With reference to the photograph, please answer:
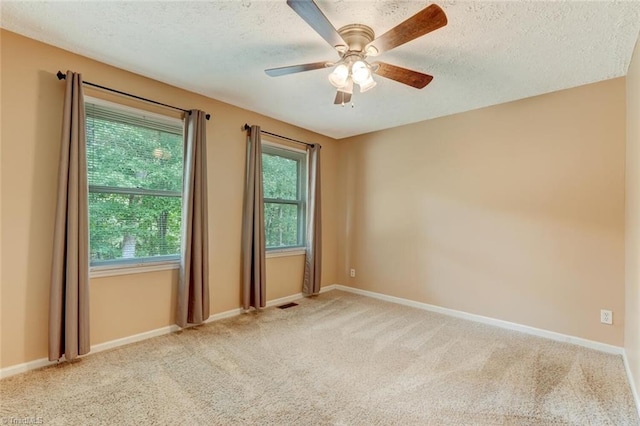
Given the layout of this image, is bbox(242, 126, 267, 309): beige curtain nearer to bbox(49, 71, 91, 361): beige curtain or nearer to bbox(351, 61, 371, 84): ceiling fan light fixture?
bbox(49, 71, 91, 361): beige curtain

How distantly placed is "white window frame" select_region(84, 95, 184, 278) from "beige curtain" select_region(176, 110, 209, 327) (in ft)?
0.43

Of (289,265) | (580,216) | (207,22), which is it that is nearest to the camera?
(207,22)

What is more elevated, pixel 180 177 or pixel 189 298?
pixel 180 177

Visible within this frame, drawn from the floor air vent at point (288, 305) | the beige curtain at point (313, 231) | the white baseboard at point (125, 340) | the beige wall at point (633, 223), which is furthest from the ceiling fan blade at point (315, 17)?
the floor air vent at point (288, 305)

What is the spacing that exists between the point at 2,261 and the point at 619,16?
4466 mm

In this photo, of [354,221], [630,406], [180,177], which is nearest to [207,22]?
[180,177]

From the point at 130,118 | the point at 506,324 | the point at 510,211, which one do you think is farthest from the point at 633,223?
the point at 130,118

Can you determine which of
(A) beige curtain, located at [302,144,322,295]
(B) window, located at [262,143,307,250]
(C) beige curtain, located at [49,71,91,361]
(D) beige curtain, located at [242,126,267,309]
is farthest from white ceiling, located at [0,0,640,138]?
(A) beige curtain, located at [302,144,322,295]

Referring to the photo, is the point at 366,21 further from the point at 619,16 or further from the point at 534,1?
the point at 619,16

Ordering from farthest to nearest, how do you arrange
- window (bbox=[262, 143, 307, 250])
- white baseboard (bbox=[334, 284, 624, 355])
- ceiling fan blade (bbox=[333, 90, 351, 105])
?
window (bbox=[262, 143, 307, 250]) → white baseboard (bbox=[334, 284, 624, 355]) → ceiling fan blade (bbox=[333, 90, 351, 105])

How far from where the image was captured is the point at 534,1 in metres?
1.80

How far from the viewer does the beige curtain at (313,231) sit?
446 centimetres

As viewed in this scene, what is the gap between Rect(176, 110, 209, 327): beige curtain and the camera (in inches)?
120

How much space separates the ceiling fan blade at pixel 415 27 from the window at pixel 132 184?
224 centimetres
